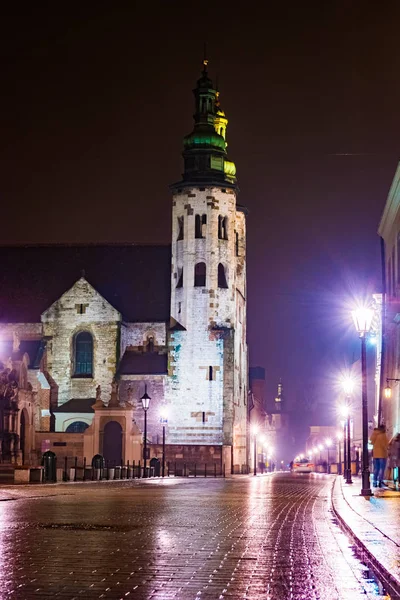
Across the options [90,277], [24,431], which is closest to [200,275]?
[90,277]

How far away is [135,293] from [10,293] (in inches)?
422

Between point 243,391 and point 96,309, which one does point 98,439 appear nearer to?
point 96,309

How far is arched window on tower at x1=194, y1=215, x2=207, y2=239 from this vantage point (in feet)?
255

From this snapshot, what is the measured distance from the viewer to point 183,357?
250ft

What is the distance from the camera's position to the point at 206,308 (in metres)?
76.8

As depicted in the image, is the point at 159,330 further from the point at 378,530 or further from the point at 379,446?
the point at 378,530

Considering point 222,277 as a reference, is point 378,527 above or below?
below

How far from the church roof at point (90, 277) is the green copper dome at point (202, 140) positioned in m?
8.90

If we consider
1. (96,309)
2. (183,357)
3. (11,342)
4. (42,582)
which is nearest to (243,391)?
(183,357)

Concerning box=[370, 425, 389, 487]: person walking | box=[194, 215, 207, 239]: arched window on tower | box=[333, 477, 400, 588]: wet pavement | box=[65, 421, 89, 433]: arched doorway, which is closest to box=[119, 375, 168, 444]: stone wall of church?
box=[65, 421, 89, 433]: arched doorway

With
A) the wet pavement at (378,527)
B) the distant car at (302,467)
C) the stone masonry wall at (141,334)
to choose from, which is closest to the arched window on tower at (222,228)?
the stone masonry wall at (141,334)

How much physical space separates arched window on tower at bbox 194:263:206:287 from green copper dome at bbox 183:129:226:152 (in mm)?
10319

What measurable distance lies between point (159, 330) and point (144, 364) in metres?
3.37

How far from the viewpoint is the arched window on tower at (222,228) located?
78438 mm
